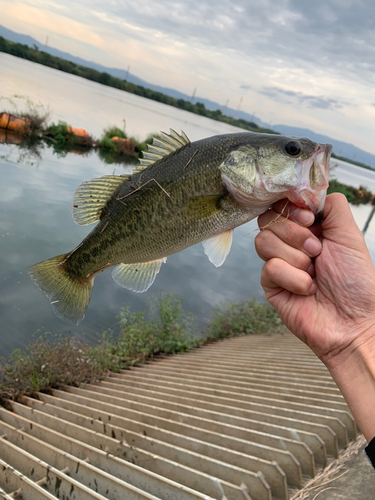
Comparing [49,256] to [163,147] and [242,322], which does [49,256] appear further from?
[163,147]

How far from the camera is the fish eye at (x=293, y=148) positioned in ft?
6.23

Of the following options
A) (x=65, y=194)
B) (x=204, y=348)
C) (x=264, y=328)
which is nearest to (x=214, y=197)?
(x=204, y=348)

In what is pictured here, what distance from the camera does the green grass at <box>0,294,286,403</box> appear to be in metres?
5.76

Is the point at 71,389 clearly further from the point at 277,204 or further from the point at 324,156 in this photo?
the point at 324,156

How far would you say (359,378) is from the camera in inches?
74.9

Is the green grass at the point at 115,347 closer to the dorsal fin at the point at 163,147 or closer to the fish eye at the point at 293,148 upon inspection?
the dorsal fin at the point at 163,147

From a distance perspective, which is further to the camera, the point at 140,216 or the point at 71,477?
the point at 71,477

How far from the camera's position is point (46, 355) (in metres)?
6.09

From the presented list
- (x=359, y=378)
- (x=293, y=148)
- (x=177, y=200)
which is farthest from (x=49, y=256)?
(x=359, y=378)

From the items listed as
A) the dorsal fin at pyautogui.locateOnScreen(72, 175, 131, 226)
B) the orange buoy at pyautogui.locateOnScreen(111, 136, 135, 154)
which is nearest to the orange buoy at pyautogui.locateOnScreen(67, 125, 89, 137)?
the orange buoy at pyautogui.locateOnScreen(111, 136, 135, 154)

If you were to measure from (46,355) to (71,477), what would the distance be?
11.4ft

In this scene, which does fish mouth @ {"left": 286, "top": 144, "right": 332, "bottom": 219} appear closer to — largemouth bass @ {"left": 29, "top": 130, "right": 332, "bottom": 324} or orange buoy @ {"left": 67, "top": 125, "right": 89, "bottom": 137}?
largemouth bass @ {"left": 29, "top": 130, "right": 332, "bottom": 324}

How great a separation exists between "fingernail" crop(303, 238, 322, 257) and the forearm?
57 cm

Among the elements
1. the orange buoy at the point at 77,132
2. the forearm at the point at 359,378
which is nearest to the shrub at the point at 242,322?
the forearm at the point at 359,378
